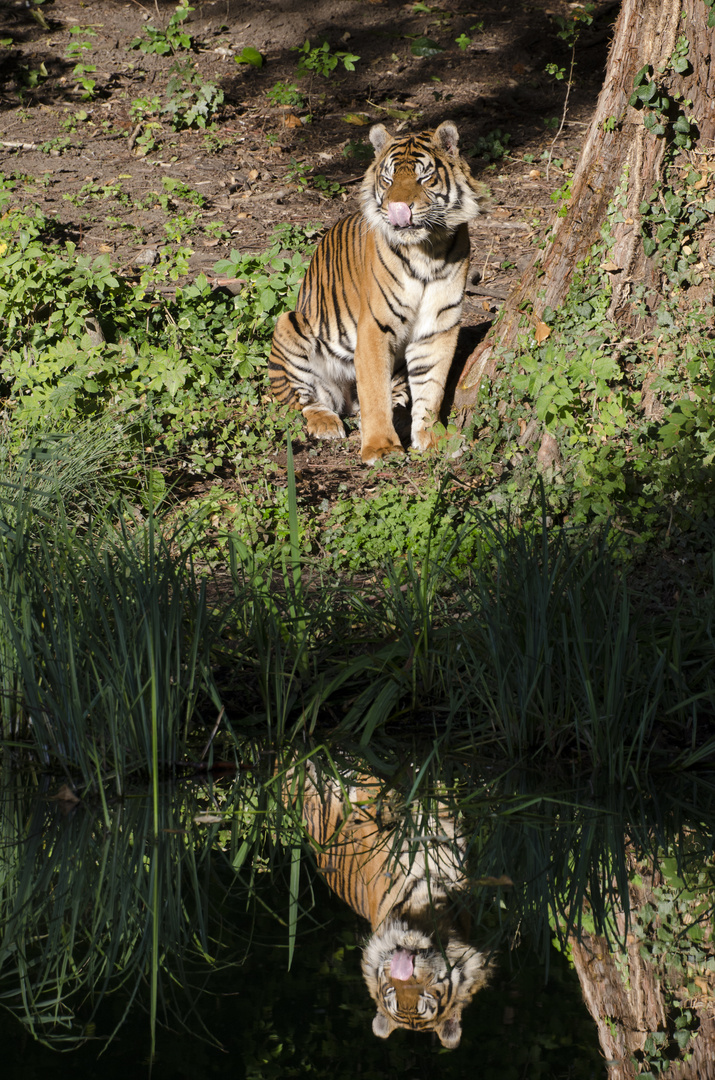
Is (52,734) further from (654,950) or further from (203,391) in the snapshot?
(203,391)

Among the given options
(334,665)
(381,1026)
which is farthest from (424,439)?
(381,1026)

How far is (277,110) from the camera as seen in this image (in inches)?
394

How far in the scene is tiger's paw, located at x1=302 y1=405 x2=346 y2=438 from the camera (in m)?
6.16

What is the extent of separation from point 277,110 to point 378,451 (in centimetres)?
557

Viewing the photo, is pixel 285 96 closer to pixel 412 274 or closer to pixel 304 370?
pixel 304 370

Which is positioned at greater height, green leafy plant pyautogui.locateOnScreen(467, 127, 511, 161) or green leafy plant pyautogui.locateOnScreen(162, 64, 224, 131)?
→ green leafy plant pyautogui.locateOnScreen(162, 64, 224, 131)

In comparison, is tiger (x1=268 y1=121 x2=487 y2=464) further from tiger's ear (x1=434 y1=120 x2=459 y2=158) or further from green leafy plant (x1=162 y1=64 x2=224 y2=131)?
green leafy plant (x1=162 y1=64 x2=224 y2=131)

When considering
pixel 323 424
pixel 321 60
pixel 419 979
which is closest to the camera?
pixel 419 979

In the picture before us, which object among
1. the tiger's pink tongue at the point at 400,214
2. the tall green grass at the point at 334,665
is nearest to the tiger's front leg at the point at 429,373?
the tiger's pink tongue at the point at 400,214

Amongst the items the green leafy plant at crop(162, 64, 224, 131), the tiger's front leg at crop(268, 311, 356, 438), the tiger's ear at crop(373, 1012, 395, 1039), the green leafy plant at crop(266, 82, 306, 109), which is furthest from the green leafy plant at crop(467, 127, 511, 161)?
the tiger's ear at crop(373, 1012, 395, 1039)

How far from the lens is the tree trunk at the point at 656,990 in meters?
2.29

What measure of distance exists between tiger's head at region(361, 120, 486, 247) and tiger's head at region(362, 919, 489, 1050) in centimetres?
393

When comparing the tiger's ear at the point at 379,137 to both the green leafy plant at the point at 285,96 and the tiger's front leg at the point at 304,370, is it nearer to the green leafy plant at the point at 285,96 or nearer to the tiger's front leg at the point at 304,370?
the tiger's front leg at the point at 304,370

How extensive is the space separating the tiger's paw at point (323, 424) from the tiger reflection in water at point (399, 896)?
2.90m
